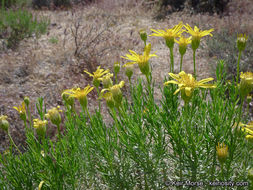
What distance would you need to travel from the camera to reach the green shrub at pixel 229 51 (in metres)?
4.00

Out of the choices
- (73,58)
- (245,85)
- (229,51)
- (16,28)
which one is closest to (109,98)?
(245,85)

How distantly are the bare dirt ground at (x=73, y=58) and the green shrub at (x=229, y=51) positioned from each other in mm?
202

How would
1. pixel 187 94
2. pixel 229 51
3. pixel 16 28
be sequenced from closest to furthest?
pixel 187 94 < pixel 229 51 < pixel 16 28

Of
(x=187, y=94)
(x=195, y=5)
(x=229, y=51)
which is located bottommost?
(x=229, y=51)

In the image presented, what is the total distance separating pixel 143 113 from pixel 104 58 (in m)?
3.50

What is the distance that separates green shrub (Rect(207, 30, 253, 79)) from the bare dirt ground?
0.20m

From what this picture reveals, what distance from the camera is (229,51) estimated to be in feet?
14.7

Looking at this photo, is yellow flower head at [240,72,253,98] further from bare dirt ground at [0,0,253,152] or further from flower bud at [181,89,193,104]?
bare dirt ground at [0,0,253,152]

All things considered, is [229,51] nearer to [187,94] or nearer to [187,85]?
[187,85]

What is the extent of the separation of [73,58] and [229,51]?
300 cm

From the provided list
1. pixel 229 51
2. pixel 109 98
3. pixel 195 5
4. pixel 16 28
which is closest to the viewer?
pixel 109 98

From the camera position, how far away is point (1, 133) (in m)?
3.14

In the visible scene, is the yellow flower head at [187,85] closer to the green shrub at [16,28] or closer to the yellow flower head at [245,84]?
the yellow flower head at [245,84]

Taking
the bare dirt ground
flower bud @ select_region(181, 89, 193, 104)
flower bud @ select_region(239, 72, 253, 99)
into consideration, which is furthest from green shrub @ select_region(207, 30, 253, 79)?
flower bud @ select_region(181, 89, 193, 104)
